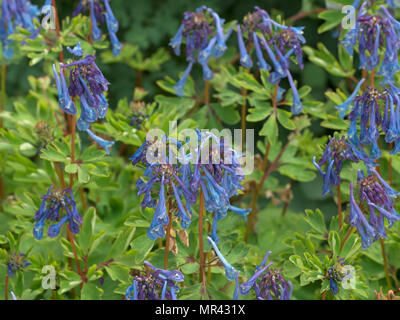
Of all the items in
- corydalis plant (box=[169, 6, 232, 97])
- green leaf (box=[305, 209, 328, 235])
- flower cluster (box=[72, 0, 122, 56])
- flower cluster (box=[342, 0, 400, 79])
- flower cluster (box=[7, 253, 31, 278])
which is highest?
flower cluster (box=[72, 0, 122, 56])

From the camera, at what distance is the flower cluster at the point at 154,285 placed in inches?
73.5

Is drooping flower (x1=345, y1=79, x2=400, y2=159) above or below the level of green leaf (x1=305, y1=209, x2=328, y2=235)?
above

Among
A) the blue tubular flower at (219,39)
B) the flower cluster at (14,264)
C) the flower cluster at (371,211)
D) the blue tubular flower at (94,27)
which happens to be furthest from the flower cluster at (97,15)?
the flower cluster at (371,211)

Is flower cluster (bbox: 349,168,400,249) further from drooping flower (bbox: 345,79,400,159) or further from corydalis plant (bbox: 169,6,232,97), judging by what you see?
corydalis plant (bbox: 169,6,232,97)

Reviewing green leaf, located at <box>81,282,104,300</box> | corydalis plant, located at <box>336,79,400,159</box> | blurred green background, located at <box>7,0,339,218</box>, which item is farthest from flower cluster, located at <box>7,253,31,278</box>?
blurred green background, located at <box>7,0,339,218</box>

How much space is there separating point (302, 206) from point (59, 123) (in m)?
2.02

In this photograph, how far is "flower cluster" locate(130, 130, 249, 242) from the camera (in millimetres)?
1910

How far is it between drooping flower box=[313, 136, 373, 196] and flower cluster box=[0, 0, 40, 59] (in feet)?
6.13

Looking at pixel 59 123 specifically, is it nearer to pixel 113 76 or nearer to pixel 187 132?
pixel 187 132

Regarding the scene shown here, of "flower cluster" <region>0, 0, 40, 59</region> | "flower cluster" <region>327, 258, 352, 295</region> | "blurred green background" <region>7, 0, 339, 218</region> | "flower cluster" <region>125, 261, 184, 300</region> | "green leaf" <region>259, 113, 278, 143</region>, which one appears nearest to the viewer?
"flower cluster" <region>125, 261, 184, 300</region>

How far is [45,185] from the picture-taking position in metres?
3.18

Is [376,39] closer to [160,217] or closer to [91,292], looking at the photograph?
[160,217]

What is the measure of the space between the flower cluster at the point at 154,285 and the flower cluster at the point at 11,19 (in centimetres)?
180
